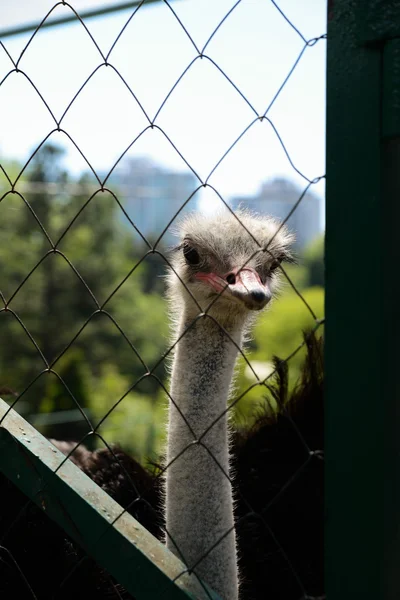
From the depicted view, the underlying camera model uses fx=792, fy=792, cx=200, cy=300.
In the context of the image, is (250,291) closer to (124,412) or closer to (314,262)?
(124,412)

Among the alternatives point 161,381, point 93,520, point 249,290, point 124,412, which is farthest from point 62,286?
point 93,520

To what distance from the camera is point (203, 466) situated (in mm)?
1556

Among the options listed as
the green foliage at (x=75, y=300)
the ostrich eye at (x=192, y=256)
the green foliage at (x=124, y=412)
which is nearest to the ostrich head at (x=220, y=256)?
the ostrich eye at (x=192, y=256)

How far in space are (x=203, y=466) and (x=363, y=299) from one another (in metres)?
0.74

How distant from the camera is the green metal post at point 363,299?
897 mm

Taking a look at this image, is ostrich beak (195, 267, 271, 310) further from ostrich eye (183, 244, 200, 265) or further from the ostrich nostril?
ostrich eye (183, 244, 200, 265)

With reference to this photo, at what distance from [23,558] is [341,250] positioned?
3.99 feet

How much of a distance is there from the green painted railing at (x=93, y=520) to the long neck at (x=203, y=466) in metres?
0.24

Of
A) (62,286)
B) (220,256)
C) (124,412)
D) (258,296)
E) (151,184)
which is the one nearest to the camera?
(258,296)

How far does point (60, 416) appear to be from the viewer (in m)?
10.7

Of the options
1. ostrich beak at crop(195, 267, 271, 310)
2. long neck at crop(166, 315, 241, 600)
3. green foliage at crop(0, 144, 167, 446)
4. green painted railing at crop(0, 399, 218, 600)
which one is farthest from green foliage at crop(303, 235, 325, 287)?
green painted railing at crop(0, 399, 218, 600)

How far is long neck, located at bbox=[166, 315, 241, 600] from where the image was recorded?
5.00ft

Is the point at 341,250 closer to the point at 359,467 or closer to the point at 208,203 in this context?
the point at 359,467

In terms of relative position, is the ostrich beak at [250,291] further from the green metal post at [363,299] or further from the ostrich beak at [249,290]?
the green metal post at [363,299]
